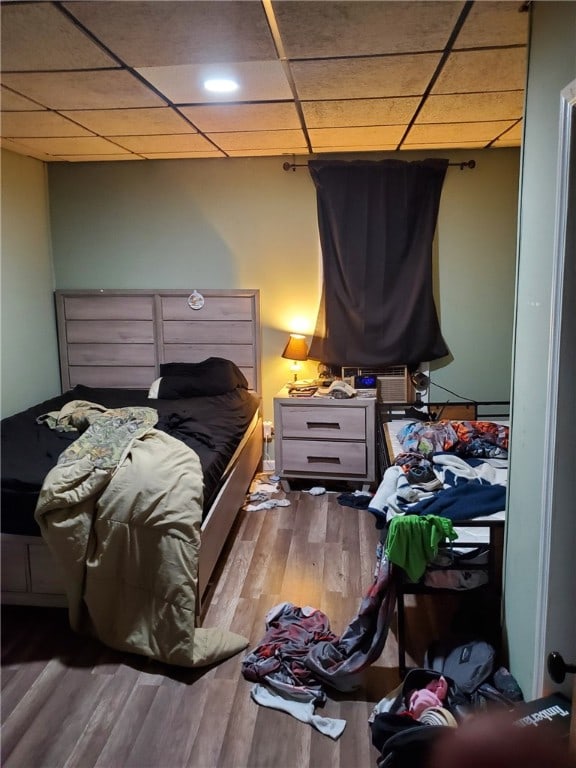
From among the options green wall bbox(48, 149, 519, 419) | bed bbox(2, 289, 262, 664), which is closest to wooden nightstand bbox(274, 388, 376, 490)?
bed bbox(2, 289, 262, 664)

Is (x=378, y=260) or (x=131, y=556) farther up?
(x=378, y=260)

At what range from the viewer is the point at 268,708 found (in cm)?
188

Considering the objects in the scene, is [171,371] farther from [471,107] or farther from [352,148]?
Answer: [471,107]

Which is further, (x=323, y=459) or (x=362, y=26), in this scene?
(x=323, y=459)

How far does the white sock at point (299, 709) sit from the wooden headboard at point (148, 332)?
245 cm

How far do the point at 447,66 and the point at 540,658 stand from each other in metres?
2.14

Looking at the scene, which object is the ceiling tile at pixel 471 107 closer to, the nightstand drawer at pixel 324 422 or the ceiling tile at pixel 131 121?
the ceiling tile at pixel 131 121

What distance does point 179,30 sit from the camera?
179 cm

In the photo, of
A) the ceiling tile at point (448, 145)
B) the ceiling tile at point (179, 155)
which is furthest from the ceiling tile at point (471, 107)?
the ceiling tile at point (179, 155)

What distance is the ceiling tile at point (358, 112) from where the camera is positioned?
102 inches

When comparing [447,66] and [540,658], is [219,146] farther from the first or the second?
[540,658]

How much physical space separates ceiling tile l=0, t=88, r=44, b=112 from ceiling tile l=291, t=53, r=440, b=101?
1268 mm

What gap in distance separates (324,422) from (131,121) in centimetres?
215

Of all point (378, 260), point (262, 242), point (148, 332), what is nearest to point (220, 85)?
point (262, 242)
